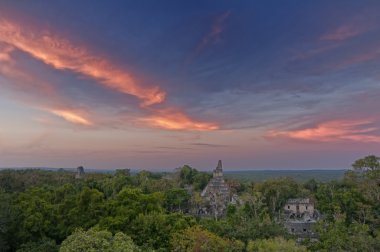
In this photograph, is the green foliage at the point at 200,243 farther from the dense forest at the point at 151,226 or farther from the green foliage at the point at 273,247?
the green foliage at the point at 273,247

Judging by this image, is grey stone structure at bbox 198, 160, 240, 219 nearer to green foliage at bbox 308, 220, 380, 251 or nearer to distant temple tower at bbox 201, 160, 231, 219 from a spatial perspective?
distant temple tower at bbox 201, 160, 231, 219

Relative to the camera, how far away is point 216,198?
60.7 metres

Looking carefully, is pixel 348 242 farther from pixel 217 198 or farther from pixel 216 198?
pixel 217 198

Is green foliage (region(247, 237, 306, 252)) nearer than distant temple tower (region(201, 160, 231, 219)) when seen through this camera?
Yes

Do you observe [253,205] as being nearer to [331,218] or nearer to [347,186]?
[331,218]

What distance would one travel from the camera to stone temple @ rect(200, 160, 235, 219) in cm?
5947

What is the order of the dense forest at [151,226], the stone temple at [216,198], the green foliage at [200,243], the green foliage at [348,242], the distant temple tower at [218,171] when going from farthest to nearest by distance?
the distant temple tower at [218,171]
the stone temple at [216,198]
the green foliage at [348,242]
the dense forest at [151,226]
the green foliage at [200,243]

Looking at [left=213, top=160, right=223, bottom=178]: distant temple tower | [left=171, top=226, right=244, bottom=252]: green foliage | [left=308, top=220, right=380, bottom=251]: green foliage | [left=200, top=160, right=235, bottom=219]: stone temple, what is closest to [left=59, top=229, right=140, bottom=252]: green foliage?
[left=171, top=226, right=244, bottom=252]: green foliage

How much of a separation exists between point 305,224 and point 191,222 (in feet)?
70.8

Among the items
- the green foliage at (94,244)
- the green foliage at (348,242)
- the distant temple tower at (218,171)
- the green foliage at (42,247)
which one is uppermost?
the distant temple tower at (218,171)

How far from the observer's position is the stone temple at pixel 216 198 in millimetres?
59466

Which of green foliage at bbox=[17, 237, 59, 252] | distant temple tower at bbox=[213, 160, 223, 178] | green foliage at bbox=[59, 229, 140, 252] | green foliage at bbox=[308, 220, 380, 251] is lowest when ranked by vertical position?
green foliage at bbox=[17, 237, 59, 252]

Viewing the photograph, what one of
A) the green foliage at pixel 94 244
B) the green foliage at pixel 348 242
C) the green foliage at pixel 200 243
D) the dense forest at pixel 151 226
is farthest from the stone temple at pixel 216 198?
the green foliage at pixel 94 244

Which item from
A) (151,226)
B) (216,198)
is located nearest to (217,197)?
(216,198)
